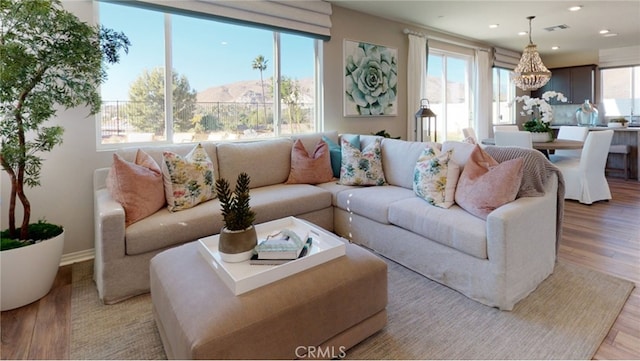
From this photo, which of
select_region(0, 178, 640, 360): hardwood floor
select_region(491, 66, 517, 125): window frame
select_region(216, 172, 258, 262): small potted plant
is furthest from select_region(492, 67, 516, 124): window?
select_region(216, 172, 258, 262): small potted plant

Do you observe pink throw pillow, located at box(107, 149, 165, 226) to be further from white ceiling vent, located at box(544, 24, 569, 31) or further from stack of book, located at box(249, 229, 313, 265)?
white ceiling vent, located at box(544, 24, 569, 31)

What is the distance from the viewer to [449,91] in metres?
5.98

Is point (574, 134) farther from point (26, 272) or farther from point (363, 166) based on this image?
point (26, 272)

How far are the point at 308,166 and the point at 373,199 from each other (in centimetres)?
87

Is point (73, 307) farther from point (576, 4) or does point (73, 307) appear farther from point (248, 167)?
point (576, 4)

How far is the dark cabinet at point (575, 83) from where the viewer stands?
7.44 meters

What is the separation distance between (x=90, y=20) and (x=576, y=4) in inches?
208

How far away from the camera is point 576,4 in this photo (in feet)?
14.1

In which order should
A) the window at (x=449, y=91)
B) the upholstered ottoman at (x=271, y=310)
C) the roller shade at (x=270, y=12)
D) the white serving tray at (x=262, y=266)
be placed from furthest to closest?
the window at (x=449, y=91)
the roller shade at (x=270, y=12)
the white serving tray at (x=262, y=266)
the upholstered ottoman at (x=271, y=310)

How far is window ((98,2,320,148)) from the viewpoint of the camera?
3012 millimetres

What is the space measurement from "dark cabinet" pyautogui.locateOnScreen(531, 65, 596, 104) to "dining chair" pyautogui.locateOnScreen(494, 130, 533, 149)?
499 centimetres

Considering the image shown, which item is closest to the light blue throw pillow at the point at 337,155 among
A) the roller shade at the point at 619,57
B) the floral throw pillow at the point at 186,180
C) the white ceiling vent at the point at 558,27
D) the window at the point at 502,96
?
the floral throw pillow at the point at 186,180

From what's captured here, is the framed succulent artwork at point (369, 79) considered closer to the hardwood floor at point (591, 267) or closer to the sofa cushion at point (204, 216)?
the sofa cushion at point (204, 216)

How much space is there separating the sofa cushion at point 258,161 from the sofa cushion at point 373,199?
68 cm
